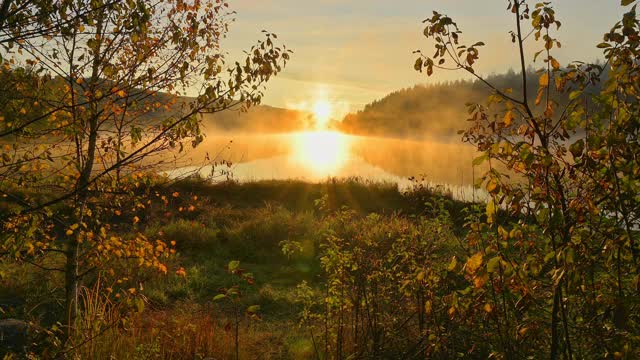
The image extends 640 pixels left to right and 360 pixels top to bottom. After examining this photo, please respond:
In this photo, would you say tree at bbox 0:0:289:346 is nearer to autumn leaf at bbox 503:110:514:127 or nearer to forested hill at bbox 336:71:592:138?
autumn leaf at bbox 503:110:514:127

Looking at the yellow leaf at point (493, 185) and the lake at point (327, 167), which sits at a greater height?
the yellow leaf at point (493, 185)

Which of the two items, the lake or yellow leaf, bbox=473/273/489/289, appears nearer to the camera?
yellow leaf, bbox=473/273/489/289

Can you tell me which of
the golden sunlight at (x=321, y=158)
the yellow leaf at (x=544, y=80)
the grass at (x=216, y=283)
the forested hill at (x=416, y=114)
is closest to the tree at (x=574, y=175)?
the yellow leaf at (x=544, y=80)

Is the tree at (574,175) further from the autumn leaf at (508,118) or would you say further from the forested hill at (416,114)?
the forested hill at (416,114)

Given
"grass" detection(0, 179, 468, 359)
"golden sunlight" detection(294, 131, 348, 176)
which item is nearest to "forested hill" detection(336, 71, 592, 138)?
"golden sunlight" detection(294, 131, 348, 176)

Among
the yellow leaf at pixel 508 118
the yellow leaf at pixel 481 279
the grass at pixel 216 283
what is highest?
the yellow leaf at pixel 508 118

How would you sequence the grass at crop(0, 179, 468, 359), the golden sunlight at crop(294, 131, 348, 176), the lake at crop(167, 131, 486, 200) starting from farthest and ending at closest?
A: the golden sunlight at crop(294, 131, 348, 176), the lake at crop(167, 131, 486, 200), the grass at crop(0, 179, 468, 359)

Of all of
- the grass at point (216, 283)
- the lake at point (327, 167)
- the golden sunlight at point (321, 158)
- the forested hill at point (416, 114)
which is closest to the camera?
the grass at point (216, 283)

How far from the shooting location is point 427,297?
5.82 m

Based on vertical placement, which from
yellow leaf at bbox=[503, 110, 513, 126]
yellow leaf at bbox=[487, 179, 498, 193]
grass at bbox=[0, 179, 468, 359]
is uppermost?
yellow leaf at bbox=[503, 110, 513, 126]

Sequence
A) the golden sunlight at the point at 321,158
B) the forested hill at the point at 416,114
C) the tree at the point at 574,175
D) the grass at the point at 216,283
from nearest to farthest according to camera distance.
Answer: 1. the tree at the point at 574,175
2. the grass at the point at 216,283
3. the golden sunlight at the point at 321,158
4. the forested hill at the point at 416,114

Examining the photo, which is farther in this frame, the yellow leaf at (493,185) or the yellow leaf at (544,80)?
the yellow leaf at (544,80)

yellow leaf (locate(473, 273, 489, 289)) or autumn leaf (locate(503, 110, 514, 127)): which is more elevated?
autumn leaf (locate(503, 110, 514, 127))

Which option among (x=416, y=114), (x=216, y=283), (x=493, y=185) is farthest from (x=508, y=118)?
(x=416, y=114)
